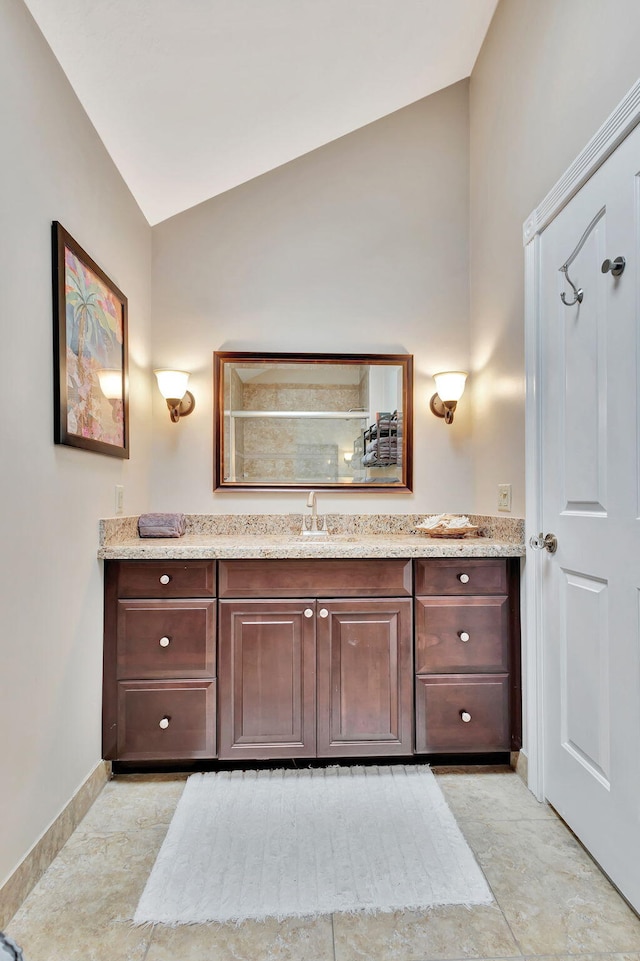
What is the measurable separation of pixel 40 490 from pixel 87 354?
0.57m

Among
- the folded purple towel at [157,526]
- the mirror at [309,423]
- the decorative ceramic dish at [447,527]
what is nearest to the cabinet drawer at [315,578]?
the decorative ceramic dish at [447,527]

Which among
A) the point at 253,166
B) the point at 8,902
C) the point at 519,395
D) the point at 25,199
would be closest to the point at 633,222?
the point at 519,395

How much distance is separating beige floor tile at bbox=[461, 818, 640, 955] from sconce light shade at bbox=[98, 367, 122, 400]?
1.94 metres

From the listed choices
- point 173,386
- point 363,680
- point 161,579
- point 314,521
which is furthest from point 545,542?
point 173,386

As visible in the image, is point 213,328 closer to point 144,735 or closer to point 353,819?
point 144,735

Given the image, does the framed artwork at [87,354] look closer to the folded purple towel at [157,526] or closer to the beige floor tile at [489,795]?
the folded purple towel at [157,526]

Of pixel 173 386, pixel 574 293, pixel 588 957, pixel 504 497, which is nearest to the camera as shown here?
pixel 588 957

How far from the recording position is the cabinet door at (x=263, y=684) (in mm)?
1942

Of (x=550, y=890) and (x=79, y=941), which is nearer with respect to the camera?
(x=79, y=941)

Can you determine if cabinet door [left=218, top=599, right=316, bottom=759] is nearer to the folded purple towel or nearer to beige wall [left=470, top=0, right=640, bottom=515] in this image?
the folded purple towel

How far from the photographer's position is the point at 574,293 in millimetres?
1613

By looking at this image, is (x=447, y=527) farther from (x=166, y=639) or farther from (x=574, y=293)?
(x=166, y=639)

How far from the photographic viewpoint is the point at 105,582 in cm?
196

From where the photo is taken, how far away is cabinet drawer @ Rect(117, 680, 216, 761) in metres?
1.93
